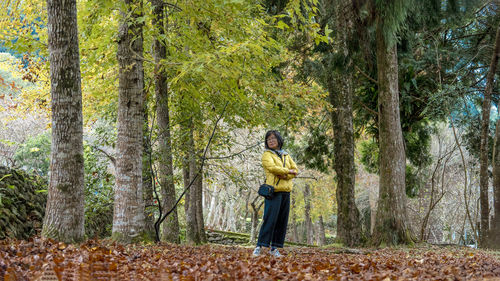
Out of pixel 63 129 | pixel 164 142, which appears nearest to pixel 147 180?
pixel 164 142

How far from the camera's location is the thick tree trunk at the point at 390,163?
10180mm

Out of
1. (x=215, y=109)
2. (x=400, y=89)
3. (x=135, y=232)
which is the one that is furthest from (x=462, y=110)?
(x=135, y=232)

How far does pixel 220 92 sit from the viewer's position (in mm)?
8273

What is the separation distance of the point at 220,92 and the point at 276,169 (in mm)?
2440

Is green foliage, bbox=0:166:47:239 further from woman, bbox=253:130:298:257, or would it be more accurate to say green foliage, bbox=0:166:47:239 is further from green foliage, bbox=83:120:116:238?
woman, bbox=253:130:298:257

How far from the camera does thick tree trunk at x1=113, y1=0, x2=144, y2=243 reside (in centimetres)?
689

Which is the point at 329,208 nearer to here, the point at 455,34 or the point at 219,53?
the point at 455,34

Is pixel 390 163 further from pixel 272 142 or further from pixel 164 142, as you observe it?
pixel 164 142

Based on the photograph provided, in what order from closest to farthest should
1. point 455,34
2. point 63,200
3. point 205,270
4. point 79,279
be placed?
1. point 79,279
2. point 205,270
3. point 63,200
4. point 455,34

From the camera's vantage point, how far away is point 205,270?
12.6ft

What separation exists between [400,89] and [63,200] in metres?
11.0

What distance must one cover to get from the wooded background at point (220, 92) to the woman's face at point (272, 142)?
1.01m

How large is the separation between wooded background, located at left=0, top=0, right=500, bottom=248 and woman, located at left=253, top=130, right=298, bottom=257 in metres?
1.22

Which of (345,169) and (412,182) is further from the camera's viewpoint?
(412,182)
